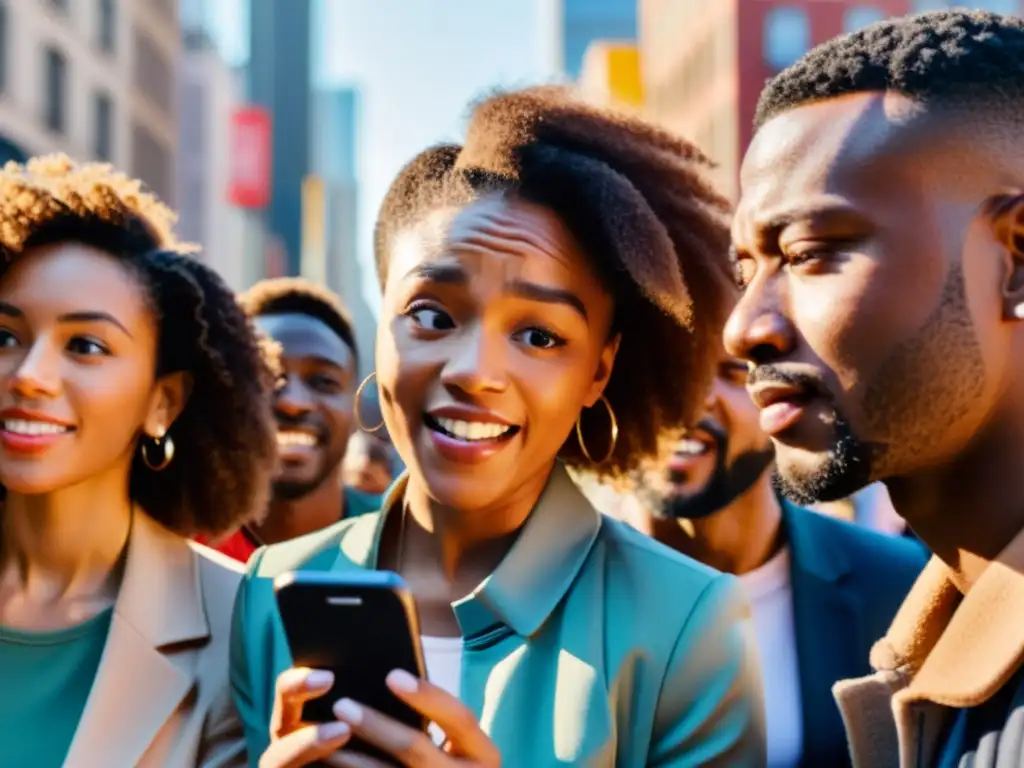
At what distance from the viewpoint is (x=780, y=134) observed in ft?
7.13

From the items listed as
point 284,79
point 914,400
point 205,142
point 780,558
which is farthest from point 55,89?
point 284,79

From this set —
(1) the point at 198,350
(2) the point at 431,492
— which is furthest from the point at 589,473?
(1) the point at 198,350

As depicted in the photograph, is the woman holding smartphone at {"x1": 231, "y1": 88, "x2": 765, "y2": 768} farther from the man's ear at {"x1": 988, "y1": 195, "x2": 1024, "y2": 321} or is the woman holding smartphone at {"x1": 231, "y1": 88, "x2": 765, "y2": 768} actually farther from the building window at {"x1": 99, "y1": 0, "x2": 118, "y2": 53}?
the building window at {"x1": 99, "y1": 0, "x2": 118, "y2": 53}

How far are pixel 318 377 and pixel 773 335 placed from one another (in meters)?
3.49

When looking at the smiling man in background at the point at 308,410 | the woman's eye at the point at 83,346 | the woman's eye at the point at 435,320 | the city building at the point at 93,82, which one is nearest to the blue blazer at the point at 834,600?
the woman's eye at the point at 435,320

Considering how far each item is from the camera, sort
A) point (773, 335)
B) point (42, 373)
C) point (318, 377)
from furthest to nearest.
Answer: point (318, 377), point (42, 373), point (773, 335)

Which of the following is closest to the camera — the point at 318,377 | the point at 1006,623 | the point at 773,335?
the point at 1006,623

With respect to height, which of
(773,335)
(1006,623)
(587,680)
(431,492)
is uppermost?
(773,335)

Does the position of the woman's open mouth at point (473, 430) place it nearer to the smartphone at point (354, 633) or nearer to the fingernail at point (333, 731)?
the smartphone at point (354, 633)

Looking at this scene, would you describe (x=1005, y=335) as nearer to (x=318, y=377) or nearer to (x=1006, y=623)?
(x=1006, y=623)

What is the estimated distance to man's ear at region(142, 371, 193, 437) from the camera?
3.39 meters

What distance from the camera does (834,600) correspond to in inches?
136

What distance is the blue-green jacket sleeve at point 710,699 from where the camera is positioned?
2486 millimetres

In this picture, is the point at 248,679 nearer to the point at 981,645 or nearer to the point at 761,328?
the point at 761,328
